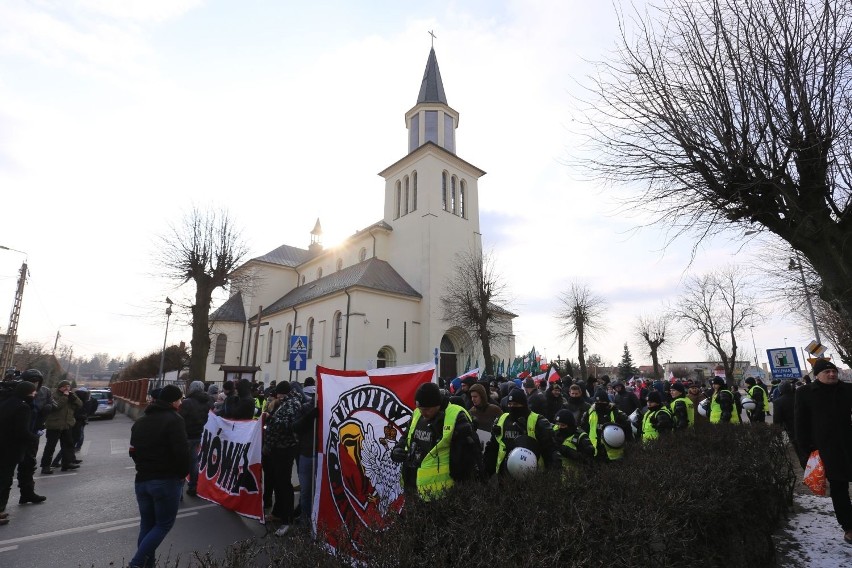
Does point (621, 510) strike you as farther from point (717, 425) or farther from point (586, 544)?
point (717, 425)

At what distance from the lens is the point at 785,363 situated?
17.7 metres

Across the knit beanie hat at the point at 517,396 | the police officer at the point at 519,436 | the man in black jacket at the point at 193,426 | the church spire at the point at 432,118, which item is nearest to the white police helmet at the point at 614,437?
the police officer at the point at 519,436

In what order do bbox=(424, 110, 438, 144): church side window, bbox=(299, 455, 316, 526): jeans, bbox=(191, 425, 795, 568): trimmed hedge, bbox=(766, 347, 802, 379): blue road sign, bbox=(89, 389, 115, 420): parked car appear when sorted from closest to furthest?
1. bbox=(191, 425, 795, 568): trimmed hedge
2. bbox=(299, 455, 316, 526): jeans
3. bbox=(766, 347, 802, 379): blue road sign
4. bbox=(89, 389, 115, 420): parked car
5. bbox=(424, 110, 438, 144): church side window

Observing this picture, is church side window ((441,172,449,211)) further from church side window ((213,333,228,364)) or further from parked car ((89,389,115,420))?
church side window ((213,333,228,364))

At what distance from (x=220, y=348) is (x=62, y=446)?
3555 centimetres

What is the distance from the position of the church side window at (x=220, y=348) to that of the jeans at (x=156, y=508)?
42086mm

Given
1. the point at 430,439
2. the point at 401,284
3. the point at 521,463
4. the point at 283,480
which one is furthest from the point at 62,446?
the point at 401,284

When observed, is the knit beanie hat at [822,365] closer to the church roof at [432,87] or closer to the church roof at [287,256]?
the church roof at [432,87]

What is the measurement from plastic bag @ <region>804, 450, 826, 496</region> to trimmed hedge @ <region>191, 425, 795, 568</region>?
1.35 m

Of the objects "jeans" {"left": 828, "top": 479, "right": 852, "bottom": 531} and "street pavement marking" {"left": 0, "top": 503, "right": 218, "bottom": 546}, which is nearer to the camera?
"jeans" {"left": 828, "top": 479, "right": 852, "bottom": 531}

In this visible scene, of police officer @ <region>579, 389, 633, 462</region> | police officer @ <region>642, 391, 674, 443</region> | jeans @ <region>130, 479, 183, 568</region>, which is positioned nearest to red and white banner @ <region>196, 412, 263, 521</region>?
jeans @ <region>130, 479, 183, 568</region>

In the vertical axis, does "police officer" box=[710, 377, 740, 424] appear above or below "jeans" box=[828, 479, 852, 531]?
above

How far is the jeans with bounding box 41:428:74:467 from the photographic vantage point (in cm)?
955

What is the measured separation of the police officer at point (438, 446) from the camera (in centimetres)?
387
